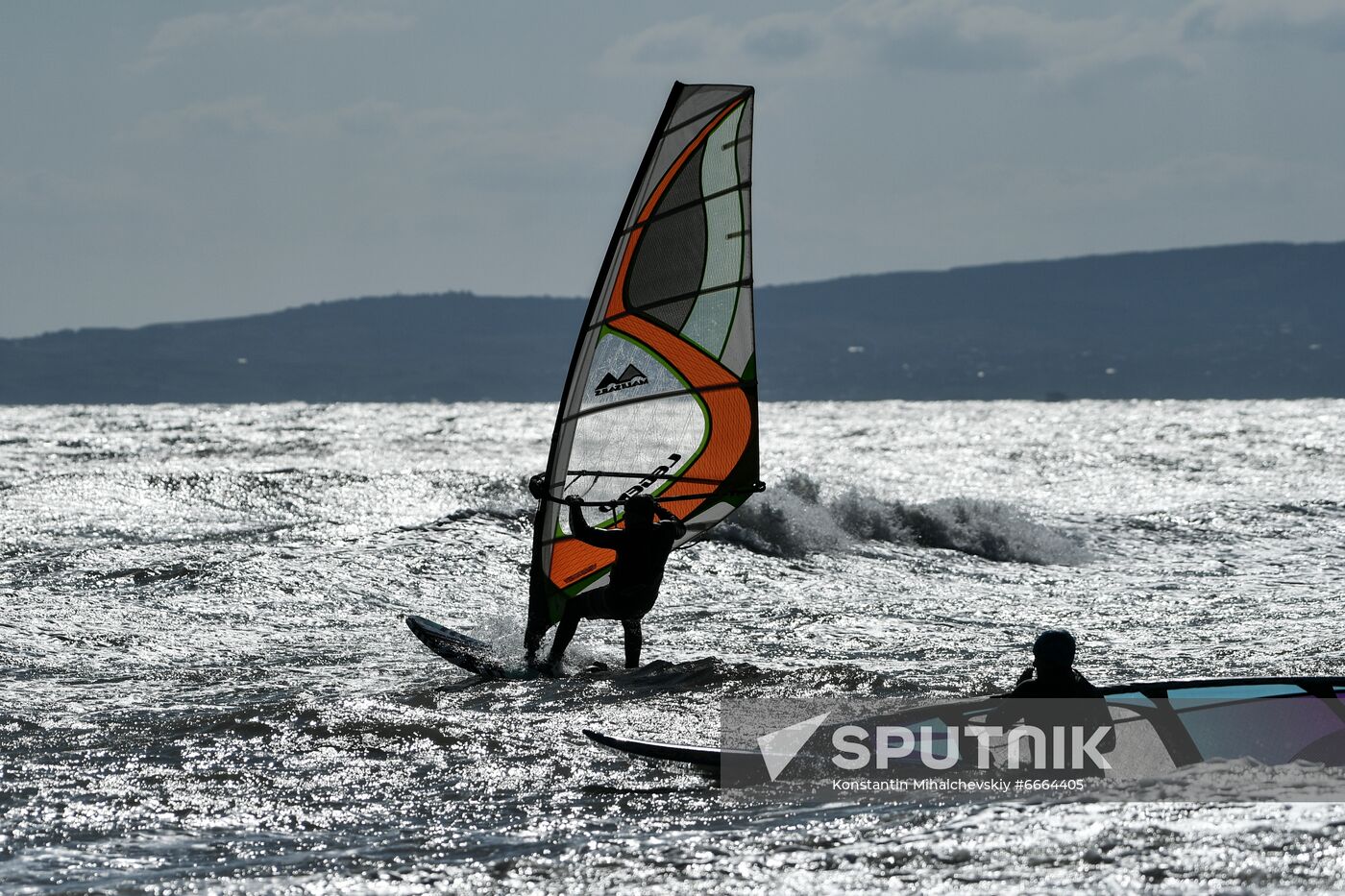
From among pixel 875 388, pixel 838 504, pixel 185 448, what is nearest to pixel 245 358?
pixel 875 388

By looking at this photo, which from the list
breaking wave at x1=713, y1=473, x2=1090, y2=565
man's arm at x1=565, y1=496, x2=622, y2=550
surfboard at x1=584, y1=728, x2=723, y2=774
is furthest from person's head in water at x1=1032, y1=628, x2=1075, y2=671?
breaking wave at x1=713, y1=473, x2=1090, y2=565

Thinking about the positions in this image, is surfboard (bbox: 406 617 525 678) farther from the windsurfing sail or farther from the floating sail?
the floating sail

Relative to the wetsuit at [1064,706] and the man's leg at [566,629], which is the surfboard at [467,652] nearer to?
the man's leg at [566,629]

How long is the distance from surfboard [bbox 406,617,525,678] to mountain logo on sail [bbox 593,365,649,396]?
1.65 meters

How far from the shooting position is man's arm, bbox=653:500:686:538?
790cm

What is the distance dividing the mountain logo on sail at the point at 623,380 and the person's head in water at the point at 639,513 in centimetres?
59

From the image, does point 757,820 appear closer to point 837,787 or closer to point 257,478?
point 837,787

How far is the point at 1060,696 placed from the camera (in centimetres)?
553

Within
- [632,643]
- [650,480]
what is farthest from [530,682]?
[650,480]

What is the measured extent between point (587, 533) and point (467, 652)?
149 cm

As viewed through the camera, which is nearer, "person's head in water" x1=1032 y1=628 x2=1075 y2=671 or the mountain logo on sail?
"person's head in water" x1=1032 y1=628 x2=1075 y2=671

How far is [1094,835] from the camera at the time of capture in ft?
15.4

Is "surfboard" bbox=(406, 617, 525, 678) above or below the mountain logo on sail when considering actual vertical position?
below
